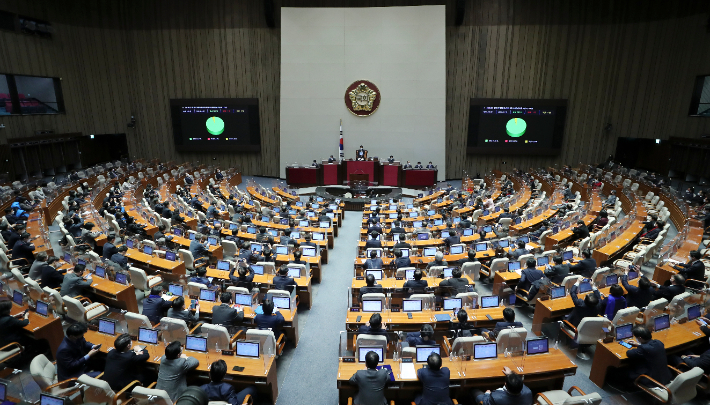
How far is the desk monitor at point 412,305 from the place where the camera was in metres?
6.65

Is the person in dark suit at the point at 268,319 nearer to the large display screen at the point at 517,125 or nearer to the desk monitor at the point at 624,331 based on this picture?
the desk monitor at the point at 624,331

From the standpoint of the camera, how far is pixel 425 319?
6434mm

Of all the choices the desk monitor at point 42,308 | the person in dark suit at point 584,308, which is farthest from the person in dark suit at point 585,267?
the desk monitor at point 42,308

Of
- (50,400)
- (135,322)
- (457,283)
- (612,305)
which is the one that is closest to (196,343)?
(135,322)

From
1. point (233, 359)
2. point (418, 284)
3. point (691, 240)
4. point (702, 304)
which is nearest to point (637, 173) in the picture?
point (691, 240)

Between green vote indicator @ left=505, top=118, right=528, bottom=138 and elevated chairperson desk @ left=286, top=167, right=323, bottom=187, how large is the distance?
11356mm

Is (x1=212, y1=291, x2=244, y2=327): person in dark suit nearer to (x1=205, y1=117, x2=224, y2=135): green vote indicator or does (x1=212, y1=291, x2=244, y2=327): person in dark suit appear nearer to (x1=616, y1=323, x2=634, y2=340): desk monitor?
(x1=616, y1=323, x2=634, y2=340): desk monitor

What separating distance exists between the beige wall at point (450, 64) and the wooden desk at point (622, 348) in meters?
18.1

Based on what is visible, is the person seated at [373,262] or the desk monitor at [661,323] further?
the person seated at [373,262]

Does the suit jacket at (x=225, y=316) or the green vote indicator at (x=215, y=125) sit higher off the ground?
the green vote indicator at (x=215, y=125)

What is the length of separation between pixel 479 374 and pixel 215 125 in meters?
22.7

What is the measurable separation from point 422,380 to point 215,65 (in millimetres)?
23484

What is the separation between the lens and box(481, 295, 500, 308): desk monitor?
6812 mm

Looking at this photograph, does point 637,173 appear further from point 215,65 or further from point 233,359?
point 215,65
